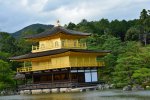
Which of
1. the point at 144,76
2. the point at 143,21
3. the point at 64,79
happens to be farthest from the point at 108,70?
the point at 143,21

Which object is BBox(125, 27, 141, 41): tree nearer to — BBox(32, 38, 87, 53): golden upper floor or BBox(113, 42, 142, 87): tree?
BBox(32, 38, 87, 53): golden upper floor

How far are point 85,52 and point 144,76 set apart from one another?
1068 cm

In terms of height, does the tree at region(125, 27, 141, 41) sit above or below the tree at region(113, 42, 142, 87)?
A: above

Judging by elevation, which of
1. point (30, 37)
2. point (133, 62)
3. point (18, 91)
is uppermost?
point (30, 37)

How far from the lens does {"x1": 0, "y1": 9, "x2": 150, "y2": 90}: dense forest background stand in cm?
4244

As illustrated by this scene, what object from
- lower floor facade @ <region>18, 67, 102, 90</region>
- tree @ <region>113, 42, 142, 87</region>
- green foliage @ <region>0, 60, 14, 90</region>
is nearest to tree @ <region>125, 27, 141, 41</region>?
lower floor facade @ <region>18, 67, 102, 90</region>

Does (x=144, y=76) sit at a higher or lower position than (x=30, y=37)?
lower

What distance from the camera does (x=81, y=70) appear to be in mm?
49406

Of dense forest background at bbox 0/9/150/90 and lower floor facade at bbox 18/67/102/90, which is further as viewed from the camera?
lower floor facade at bbox 18/67/102/90

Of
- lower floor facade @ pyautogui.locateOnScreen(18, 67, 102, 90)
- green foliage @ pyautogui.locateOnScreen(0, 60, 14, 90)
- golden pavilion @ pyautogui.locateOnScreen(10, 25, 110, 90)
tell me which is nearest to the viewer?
lower floor facade @ pyautogui.locateOnScreen(18, 67, 102, 90)

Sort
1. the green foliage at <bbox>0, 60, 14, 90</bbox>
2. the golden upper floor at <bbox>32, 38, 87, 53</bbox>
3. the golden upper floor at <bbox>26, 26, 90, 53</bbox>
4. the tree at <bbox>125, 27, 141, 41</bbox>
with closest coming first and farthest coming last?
the green foliage at <bbox>0, 60, 14, 90</bbox> → the golden upper floor at <bbox>26, 26, 90, 53</bbox> → the golden upper floor at <bbox>32, 38, 87, 53</bbox> → the tree at <bbox>125, 27, 141, 41</bbox>

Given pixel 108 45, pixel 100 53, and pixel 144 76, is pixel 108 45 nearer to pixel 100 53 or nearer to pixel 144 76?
pixel 100 53

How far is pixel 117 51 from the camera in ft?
184

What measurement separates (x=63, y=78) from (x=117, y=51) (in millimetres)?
10218
